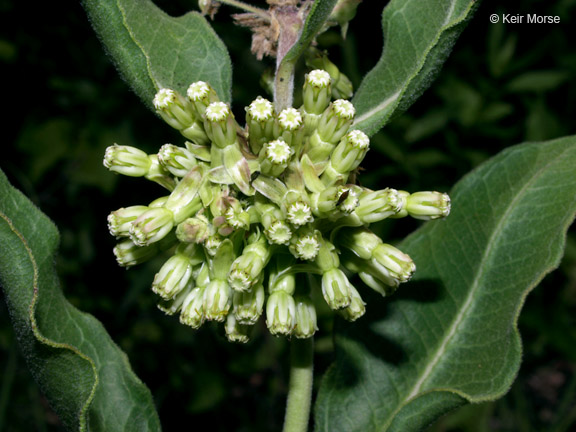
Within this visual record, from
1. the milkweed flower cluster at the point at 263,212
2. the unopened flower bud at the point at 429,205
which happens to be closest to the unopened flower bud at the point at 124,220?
the milkweed flower cluster at the point at 263,212

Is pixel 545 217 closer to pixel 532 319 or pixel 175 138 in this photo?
pixel 532 319

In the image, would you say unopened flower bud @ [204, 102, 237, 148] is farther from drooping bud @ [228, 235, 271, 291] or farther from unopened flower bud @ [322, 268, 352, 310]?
unopened flower bud @ [322, 268, 352, 310]

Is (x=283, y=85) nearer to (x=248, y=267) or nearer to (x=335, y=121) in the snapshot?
(x=335, y=121)

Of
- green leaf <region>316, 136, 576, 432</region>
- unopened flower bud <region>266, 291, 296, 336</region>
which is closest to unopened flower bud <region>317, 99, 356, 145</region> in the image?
unopened flower bud <region>266, 291, 296, 336</region>

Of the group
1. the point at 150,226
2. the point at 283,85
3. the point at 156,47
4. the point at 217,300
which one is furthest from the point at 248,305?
the point at 156,47

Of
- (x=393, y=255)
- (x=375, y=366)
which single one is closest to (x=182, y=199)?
(x=393, y=255)

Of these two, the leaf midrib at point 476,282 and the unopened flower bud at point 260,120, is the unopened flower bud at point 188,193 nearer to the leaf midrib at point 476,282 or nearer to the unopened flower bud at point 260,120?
the unopened flower bud at point 260,120
